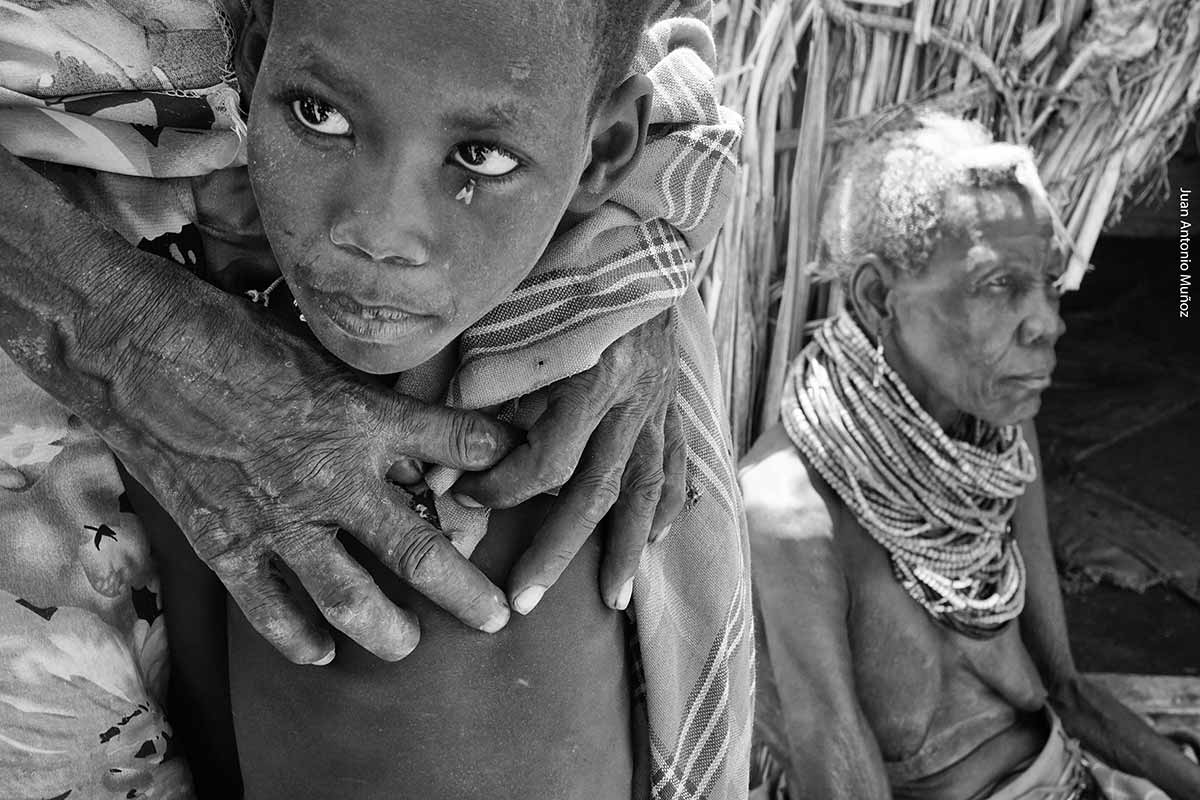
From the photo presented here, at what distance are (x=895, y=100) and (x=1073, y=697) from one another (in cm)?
149

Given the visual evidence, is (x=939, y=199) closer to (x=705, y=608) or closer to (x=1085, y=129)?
(x=1085, y=129)

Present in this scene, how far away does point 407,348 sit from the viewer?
108 centimetres

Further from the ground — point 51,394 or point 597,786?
point 51,394

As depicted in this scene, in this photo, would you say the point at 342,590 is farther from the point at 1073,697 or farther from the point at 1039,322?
the point at 1073,697

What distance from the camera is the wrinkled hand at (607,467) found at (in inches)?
46.3

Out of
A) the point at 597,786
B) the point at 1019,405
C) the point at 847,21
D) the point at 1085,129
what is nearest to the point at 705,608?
the point at 597,786

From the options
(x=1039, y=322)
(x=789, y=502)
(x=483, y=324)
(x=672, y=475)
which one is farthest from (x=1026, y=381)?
(x=483, y=324)

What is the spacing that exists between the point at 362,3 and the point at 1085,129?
9.15ft

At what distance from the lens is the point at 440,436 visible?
114 centimetres

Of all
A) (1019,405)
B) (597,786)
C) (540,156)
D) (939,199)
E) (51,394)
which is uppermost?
(540,156)

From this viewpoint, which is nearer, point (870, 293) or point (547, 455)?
point (547, 455)

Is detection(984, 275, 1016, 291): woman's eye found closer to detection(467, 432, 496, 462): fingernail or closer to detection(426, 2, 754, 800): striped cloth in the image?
detection(426, 2, 754, 800): striped cloth

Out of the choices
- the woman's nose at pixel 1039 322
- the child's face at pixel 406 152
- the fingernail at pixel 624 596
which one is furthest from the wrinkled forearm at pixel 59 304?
the woman's nose at pixel 1039 322

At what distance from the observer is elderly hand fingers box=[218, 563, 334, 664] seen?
111 centimetres
